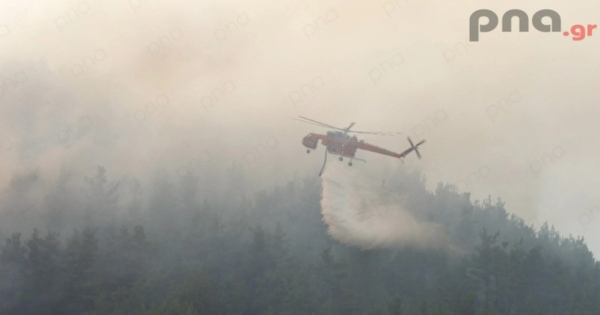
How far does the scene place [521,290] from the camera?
10688cm

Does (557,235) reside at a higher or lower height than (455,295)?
higher

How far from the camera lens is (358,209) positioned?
89125mm

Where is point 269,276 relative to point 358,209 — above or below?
below

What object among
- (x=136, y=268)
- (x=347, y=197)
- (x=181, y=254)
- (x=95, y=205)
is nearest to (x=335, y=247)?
(x=181, y=254)

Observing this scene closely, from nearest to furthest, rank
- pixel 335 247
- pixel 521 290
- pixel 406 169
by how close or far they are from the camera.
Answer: pixel 521 290
pixel 335 247
pixel 406 169

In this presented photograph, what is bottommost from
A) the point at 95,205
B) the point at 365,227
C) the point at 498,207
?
the point at 365,227

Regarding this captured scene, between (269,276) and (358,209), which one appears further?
(269,276)

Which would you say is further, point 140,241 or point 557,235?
point 557,235

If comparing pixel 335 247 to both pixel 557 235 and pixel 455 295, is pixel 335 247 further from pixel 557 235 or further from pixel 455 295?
pixel 557 235

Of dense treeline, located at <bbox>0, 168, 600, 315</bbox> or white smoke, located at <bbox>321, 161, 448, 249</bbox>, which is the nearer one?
white smoke, located at <bbox>321, 161, 448, 249</bbox>

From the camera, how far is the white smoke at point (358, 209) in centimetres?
8688

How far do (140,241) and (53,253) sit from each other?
12.1 metres

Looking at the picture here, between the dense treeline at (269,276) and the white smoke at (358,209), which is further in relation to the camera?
the dense treeline at (269,276)

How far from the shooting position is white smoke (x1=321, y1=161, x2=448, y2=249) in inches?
3420
